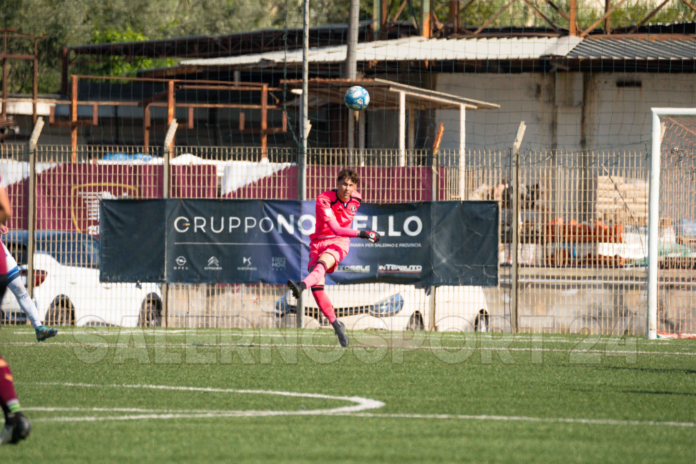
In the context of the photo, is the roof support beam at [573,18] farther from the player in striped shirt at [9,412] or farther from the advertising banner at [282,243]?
the player in striped shirt at [9,412]

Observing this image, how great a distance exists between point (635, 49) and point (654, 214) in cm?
1218

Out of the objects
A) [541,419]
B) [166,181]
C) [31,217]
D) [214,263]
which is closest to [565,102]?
[166,181]

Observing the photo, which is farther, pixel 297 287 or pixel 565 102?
pixel 565 102

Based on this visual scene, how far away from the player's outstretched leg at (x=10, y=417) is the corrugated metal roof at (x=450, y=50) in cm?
1813

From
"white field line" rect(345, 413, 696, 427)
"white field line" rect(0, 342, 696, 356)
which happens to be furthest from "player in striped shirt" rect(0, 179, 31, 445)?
"white field line" rect(0, 342, 696, 356)

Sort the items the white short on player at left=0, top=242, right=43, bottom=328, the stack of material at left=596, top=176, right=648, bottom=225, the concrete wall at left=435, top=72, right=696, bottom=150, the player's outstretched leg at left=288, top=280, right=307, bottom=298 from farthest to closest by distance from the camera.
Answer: the concrete wall at left=435, top=72, right=696, bottom=150, the stack of material at left=596, top=176, right=648, bottom=225, the white short on player at left=0, top=242, right=43, bottom=328, the player's outstretched leg at left=288, top=280, right=307, bottom=298

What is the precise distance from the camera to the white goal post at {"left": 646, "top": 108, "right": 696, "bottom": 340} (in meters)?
12.0

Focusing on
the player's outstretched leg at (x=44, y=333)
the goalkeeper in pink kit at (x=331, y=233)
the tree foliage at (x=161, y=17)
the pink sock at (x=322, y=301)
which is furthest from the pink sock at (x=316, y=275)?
the tree foliage at (x=161, y=17)

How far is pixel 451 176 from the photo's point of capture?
46.6ft

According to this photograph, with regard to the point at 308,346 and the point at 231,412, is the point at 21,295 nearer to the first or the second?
the point at 308,346

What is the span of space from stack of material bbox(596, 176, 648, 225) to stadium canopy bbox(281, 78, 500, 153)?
5372 millimetres

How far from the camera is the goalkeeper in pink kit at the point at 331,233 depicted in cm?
1028

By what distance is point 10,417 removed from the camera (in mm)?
4973

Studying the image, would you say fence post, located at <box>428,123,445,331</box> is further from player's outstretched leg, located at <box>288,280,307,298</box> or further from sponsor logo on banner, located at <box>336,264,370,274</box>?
player's outstretched leg, located at <box>288,280,307,298</box>
